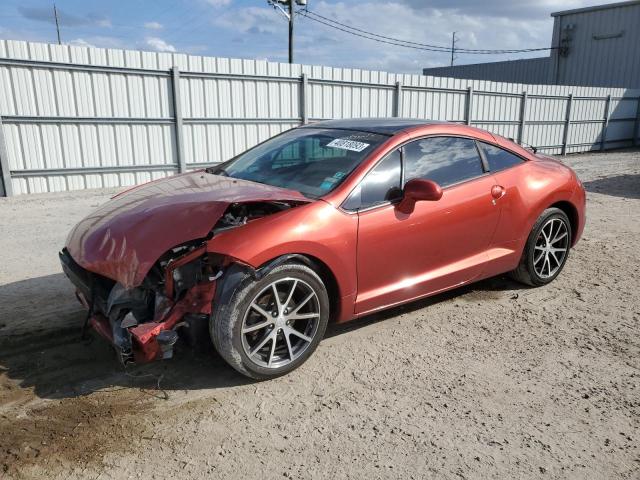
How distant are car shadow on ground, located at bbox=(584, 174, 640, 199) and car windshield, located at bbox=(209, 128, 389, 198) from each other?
858cm

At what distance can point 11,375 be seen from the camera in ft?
10.3

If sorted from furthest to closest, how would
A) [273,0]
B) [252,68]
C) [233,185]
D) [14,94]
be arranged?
[273,0]
[252,68]
[14,94]
[233,185]

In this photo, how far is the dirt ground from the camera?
2.44 m

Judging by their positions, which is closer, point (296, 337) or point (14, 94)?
point (296, 337)

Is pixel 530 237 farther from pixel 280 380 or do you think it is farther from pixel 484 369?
pixel 280 380

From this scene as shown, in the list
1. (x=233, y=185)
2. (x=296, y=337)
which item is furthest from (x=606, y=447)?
(x=233, y=185)

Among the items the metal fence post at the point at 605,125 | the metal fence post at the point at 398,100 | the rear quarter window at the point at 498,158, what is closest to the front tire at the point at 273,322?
the rear quarter window at the point at 498,158

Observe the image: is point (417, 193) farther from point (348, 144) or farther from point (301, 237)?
point (301, 237)

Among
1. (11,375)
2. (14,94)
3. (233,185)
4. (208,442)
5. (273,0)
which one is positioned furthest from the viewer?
(273,0)

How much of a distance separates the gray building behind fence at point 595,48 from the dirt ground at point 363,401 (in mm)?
28455

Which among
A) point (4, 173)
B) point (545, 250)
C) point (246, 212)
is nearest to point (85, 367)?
point (246, 212)

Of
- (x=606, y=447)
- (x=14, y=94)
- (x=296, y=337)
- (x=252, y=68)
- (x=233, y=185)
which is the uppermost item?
(x=252, y=68)

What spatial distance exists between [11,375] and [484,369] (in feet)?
9.90

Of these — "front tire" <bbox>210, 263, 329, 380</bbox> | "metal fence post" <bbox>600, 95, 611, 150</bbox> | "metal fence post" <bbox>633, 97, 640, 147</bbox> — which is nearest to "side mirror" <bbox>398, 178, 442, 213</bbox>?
"front tire" <bbox>210, 263, 329, 380</bbox>
